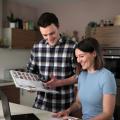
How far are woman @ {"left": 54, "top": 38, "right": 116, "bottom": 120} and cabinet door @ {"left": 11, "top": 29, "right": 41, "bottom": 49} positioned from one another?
3.07m

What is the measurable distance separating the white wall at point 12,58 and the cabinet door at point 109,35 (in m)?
1.70

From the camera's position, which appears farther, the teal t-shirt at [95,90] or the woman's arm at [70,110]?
the woman's arm at [70,110]

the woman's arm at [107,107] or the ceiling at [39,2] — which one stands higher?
the ceiling at [39,2]

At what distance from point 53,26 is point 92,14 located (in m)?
2.67

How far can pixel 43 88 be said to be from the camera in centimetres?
196

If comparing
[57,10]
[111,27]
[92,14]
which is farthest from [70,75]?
[57,10]

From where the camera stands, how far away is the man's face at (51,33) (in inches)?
78.5

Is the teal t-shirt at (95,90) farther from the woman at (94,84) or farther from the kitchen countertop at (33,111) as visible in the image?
the kitchen countertop at (33,111)

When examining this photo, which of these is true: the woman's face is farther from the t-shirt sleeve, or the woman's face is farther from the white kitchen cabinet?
the white kitchen cabinet

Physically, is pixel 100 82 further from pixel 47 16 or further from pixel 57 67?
pixel 47 16

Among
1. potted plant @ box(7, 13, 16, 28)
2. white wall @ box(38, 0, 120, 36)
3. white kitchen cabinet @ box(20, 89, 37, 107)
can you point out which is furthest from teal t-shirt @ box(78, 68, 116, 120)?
potted plant @ box(7, 13, 16, 28)

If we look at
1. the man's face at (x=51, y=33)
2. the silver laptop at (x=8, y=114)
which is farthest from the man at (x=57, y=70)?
the silver laptop at (x=8, y=114)

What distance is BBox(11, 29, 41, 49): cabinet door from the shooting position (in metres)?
4.72

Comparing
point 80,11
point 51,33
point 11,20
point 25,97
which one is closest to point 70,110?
point 51,33
